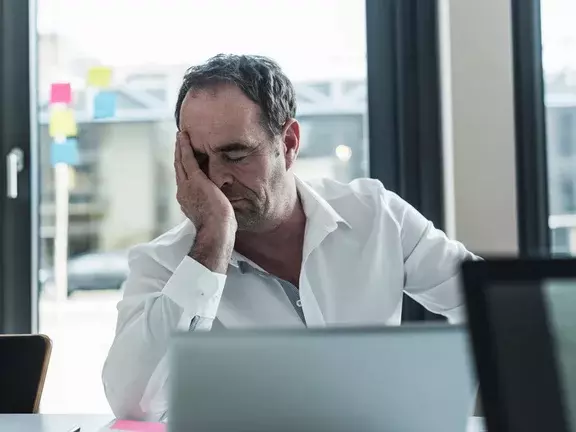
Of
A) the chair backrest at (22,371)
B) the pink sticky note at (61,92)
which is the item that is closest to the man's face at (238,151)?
the chair backrest at (22,371)

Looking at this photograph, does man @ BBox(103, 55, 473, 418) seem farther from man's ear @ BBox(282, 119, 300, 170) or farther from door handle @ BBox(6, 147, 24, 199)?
door handle @ BBox(6, 147, 24, 199)

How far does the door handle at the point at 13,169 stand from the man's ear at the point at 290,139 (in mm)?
1139

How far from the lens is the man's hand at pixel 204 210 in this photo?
151 centimetres

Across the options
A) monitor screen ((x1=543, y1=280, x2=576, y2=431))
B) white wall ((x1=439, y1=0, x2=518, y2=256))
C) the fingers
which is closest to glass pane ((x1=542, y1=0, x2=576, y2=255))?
white wall ((x1=439, y1=0, x2=518, y2=256))

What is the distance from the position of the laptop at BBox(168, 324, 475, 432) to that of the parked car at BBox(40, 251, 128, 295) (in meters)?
1.90

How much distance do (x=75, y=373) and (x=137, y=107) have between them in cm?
97

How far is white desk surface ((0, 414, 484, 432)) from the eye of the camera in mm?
1287

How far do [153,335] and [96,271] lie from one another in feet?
3.79

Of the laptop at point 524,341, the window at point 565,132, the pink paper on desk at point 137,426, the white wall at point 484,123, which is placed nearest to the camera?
the laptop at point 524,341

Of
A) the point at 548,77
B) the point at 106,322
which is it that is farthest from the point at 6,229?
the point at 548,77

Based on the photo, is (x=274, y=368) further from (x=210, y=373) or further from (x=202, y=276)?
(x=202, y=276)

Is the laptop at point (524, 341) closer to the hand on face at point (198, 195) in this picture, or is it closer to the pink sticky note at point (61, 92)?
the hand on face at point (198, 195)

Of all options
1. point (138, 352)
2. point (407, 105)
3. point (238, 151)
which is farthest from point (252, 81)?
point (407, 105)

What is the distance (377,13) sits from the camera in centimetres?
241
